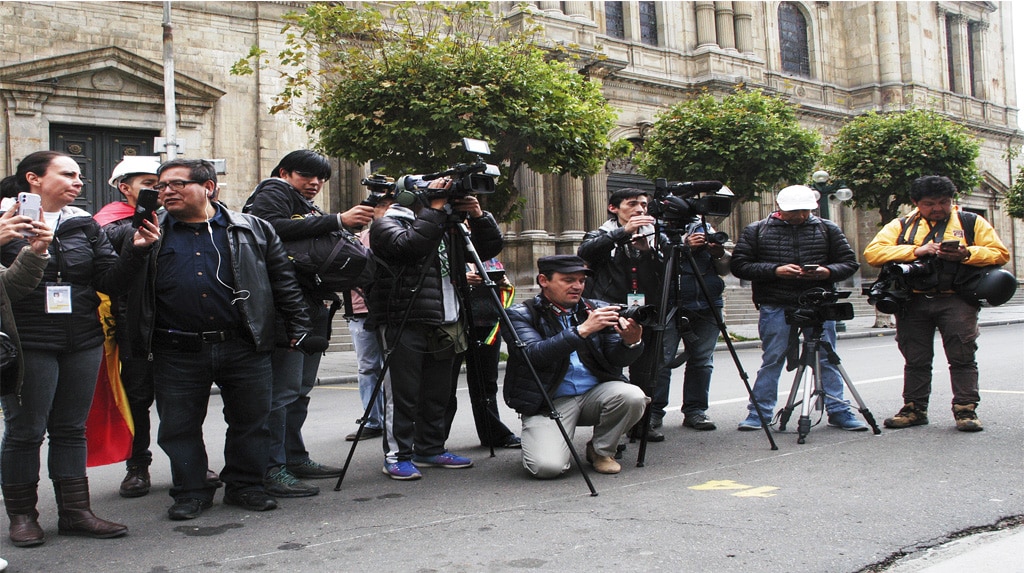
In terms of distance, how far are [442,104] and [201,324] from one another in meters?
10.3

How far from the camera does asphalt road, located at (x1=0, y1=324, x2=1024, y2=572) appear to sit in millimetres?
3771

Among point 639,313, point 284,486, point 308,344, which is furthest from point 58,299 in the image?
point 639,313

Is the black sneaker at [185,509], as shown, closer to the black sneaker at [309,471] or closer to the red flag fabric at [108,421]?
the red flag fabric at [108,421]

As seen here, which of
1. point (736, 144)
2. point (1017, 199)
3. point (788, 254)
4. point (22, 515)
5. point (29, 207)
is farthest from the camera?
point (1017, 199)

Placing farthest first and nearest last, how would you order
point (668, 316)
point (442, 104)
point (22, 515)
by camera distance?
point (442, 104), point (668, 316), point (22, 515)

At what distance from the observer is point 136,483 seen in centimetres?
533

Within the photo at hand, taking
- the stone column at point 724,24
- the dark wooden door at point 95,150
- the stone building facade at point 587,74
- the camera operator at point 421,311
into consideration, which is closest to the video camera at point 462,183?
the camera operator at point 421,311

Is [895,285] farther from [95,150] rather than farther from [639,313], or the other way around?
[95,150]

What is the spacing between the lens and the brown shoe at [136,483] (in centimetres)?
531

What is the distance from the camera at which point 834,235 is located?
22.6 ft

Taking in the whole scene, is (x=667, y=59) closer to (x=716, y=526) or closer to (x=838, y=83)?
(x=838, y=83)

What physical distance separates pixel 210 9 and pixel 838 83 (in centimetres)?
2469

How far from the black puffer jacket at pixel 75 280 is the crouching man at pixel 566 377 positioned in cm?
215

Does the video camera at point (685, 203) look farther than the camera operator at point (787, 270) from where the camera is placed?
No
